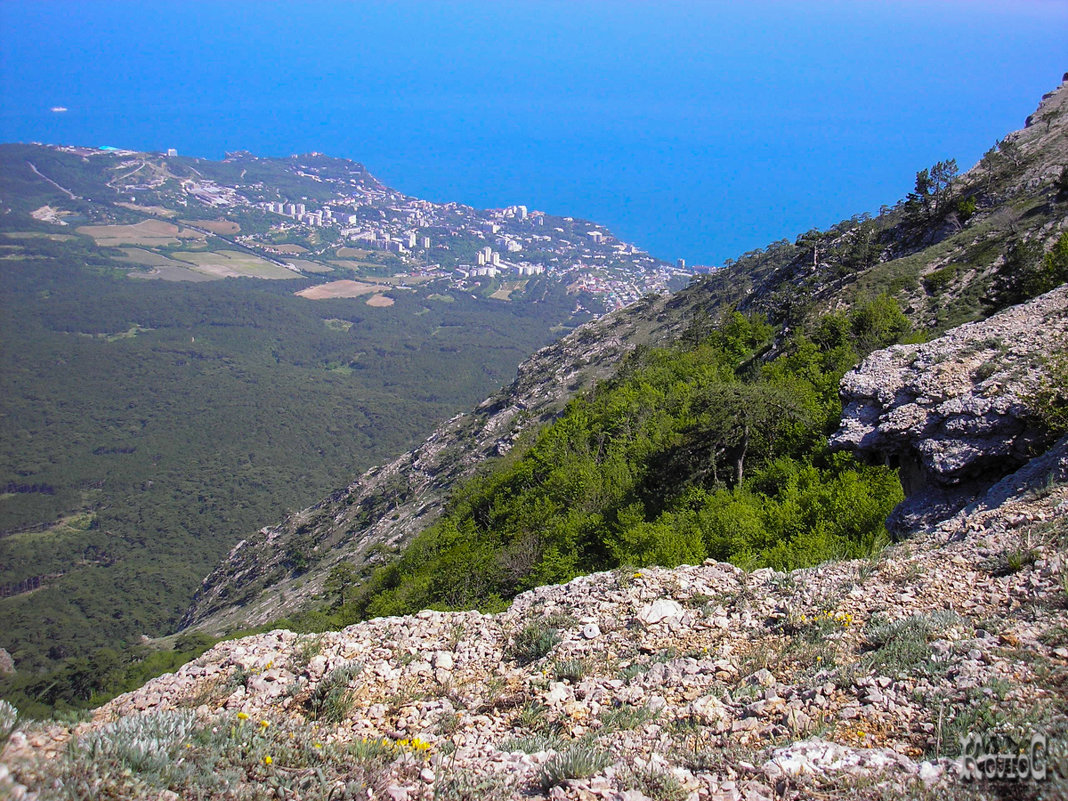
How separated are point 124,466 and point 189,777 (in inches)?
Answer: 5843

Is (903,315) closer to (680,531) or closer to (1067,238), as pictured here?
(1067,238)

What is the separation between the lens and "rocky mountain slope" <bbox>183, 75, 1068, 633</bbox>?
29922mm

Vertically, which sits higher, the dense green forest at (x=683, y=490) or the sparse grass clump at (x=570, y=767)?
the dense green forest at (x=683, y=490)

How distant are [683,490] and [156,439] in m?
148

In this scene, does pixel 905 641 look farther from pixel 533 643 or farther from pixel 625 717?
pixel 533 643

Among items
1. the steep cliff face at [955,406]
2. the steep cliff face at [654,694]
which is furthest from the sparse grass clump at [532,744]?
the steep cliff face at [955,406]

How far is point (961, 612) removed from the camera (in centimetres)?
644

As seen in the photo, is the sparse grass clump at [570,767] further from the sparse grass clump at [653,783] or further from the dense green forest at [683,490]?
the dense green forest at [683,490]

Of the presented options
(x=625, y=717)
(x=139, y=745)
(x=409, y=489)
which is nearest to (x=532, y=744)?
(x=625, y=717)

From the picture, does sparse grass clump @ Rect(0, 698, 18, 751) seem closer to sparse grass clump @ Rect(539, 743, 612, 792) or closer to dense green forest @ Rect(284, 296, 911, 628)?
sparse grass clump @ Rect(539, 743, 612, 792)

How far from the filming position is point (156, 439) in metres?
136

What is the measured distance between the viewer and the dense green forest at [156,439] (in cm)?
8981

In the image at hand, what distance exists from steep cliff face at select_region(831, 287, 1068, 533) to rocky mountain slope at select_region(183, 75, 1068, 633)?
37.3 feet

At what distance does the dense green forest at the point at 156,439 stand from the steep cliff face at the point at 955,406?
88.2 m
